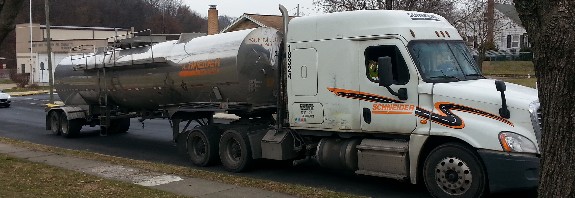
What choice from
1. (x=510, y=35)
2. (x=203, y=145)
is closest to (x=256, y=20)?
(x=203, y=145)

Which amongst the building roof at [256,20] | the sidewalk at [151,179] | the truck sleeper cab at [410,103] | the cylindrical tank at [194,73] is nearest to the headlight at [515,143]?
the truck sleeper cab at [410,103]

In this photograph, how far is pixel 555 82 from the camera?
3877 millimetres

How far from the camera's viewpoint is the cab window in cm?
895

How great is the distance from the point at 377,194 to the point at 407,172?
654mm

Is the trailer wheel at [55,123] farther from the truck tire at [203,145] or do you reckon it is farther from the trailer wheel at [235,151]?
the trailer wheel at [235,151]

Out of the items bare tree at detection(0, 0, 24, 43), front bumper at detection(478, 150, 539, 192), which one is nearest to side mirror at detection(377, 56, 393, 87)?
front bumper at detection(478, 150, 539, 192)

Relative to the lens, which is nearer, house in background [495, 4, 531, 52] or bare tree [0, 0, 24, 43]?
bare tree [0, 0, 24, 43]

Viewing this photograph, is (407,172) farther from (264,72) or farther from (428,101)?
(264,72)

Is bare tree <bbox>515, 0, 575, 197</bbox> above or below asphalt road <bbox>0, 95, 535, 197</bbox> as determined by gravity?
above

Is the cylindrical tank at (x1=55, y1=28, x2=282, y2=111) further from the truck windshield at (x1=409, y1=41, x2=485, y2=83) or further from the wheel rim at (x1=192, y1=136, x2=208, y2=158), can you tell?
the truck windshield at (x1=409, y1=41, x2=485, y2=83)

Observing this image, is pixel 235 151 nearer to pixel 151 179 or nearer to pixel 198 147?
pixel 198 147

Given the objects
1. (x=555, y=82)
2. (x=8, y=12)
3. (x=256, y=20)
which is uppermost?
(x=256, y=20)

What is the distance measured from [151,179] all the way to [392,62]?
4.31 m

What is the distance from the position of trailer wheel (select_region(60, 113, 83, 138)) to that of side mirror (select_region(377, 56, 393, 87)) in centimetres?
1163
